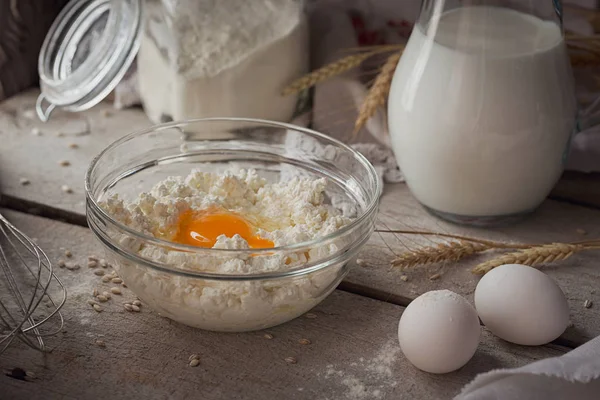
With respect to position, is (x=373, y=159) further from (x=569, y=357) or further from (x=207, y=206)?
(x=569, y=357)

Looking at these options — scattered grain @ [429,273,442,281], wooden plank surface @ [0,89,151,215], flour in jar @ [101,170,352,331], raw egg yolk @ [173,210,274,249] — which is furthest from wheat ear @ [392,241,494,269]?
wooden plank surface @ [0,89,151,215]

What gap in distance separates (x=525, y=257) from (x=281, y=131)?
482 mm

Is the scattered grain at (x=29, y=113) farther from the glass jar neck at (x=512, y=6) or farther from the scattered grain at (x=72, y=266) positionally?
the glass jar neck at (x=512, y=6)

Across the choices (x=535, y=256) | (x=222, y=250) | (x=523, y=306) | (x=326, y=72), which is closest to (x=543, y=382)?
(x=523, y=306)

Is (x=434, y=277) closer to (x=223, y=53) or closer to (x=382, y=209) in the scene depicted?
(x=382, y=209)

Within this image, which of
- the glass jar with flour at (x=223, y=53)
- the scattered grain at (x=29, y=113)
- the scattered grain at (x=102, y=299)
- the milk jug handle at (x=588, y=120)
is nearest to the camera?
the scattered grain at (x=102, y=299)

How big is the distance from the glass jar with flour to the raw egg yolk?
52 cm

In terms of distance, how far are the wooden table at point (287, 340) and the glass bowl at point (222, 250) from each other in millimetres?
50

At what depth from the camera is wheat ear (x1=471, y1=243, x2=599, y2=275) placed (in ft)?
4.34

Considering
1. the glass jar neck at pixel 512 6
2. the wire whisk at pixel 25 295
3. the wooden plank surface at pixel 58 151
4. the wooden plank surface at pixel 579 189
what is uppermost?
the glass jar neck at pixel 512 6

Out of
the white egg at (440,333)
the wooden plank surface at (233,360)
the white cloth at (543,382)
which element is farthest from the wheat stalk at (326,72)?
the white cloth at (543,382)

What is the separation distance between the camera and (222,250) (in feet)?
3.52

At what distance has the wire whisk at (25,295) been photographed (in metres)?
1.16

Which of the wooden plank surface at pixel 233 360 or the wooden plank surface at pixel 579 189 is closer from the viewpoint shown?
the wooden plank surface at pixel 233 360
